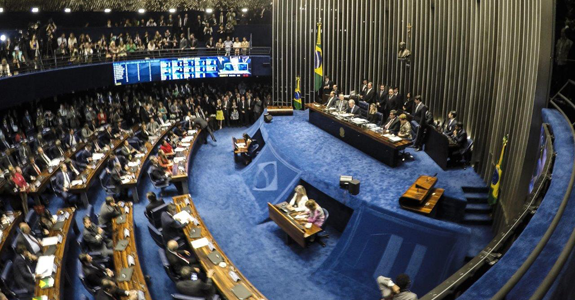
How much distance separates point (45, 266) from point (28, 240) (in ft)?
3.04

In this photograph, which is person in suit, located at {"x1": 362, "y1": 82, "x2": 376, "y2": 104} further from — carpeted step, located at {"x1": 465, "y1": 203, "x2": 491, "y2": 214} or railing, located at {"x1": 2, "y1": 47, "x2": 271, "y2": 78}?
railing, located at {"x1": 2, "y1": 47, "x2": 271, "y2": 78}

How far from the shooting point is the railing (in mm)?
13523

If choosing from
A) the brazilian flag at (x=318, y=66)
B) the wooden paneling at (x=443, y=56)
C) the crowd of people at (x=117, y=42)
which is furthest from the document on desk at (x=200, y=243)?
the brazilian flag at (x=318, y=66)

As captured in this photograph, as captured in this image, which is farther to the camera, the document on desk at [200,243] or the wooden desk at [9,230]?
the wooden desk at [9,230]

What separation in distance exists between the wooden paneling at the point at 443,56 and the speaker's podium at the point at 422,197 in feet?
3.91

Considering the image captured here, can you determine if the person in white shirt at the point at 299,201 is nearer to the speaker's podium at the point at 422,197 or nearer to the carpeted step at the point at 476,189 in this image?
the speaker's podium at the point at 422,197

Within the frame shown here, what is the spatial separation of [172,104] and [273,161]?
8.18 metres

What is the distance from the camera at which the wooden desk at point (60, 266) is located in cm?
616

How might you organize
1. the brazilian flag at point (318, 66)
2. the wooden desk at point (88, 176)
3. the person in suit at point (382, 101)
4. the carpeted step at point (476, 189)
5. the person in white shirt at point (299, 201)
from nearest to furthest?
the person in white shirt at point (299, 201) < the carpeted step at point (476, 189) < the wooden desk at point (88, 176) < the person in suit at point (382, 101) < the brazilian flag at point (318, 66)

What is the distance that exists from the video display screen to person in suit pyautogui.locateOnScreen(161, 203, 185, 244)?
34.9ft

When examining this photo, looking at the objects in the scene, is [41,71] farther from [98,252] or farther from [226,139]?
[98,252]

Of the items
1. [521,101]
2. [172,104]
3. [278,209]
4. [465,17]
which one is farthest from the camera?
[172,104]

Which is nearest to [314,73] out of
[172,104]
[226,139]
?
[226,139]

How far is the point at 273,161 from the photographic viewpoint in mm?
11641
